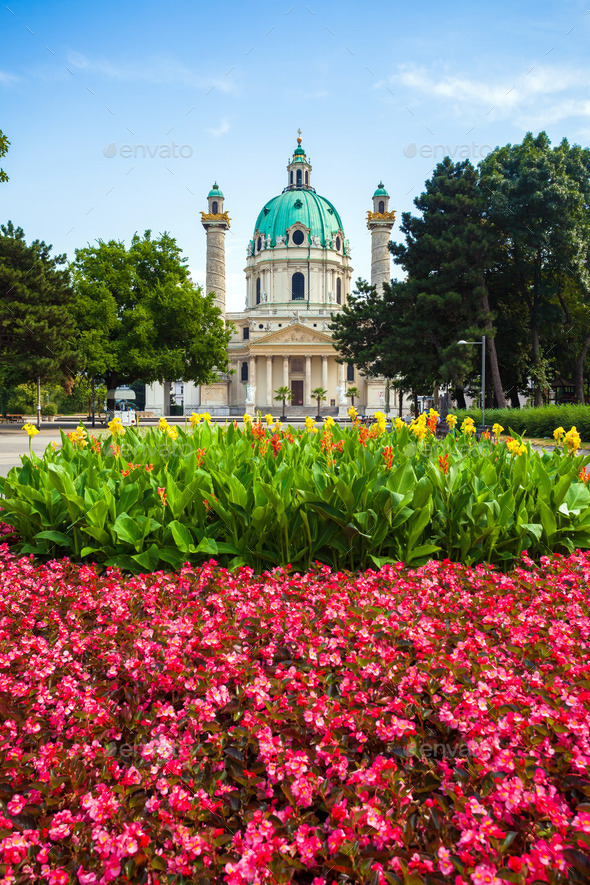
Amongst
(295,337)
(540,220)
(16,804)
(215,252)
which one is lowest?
(16,804)

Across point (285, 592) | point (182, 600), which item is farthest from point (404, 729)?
point (182, 600)

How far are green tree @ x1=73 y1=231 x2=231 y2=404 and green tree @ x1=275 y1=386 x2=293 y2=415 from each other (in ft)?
111

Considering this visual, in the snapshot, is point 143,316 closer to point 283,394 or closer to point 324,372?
point 283,394

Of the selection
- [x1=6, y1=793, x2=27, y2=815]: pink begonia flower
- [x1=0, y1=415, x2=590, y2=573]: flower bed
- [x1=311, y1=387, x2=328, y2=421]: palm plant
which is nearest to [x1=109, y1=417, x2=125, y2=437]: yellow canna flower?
[x1=0, y1=415, x2=590, y2=573]: flower bed

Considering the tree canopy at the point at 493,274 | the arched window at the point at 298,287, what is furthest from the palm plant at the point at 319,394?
the tree canopy at the point at 493,274

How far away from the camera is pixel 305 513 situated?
4.36 metres

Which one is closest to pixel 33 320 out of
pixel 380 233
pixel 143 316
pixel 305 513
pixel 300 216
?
pixel 143 316

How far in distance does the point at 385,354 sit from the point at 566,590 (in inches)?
1228

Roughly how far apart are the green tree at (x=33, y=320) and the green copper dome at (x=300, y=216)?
2203 inches

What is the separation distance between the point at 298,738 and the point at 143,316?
119 ft

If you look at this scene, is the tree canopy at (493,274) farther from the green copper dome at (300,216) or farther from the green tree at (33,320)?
the green copper dome at (300,216)

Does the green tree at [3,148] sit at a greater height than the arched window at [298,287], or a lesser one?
lesser

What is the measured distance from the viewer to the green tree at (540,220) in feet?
99.9

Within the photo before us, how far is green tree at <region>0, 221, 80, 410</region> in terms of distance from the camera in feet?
109
